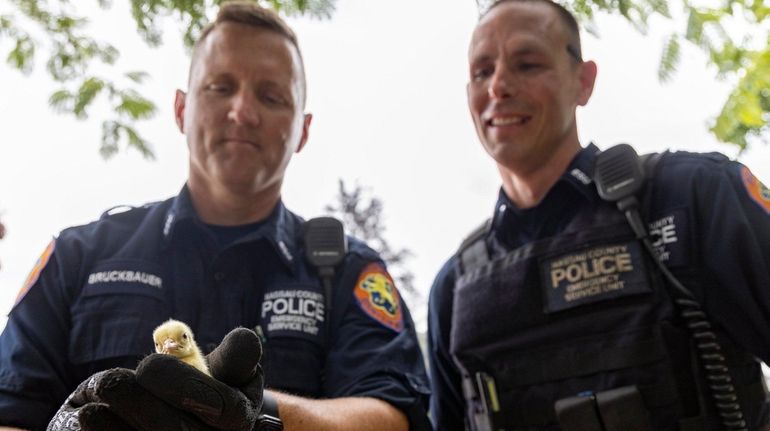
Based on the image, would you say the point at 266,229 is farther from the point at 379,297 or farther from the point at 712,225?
the point at 712,225

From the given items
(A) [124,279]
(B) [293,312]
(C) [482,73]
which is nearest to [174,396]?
(B) [293,312]

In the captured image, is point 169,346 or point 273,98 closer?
point 169,346

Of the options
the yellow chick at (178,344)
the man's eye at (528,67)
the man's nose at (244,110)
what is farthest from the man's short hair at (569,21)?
the yellow chick at (178,344)

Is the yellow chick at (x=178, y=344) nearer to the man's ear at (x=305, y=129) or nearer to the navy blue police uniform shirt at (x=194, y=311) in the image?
the navy blue police uniform shirt at (x=194, y=311)

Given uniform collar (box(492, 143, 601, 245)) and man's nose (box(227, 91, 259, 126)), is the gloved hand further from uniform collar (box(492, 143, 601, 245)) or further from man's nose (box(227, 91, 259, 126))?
uniform collar (box(492, 143, 601, 245))

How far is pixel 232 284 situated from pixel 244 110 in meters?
0.90

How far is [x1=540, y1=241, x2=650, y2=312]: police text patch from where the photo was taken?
3021 mm

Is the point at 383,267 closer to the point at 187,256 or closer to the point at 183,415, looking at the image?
the point at 187,256

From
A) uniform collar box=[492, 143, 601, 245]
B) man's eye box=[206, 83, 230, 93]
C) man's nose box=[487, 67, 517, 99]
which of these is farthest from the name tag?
man's nose box=[487, 67, 517, 99]

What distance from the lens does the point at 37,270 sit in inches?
124

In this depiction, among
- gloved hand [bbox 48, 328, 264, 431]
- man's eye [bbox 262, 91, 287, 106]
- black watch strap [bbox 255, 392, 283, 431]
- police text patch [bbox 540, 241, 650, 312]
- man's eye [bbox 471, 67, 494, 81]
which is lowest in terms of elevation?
black watch strap [bbox 255, 392, 283, 431]

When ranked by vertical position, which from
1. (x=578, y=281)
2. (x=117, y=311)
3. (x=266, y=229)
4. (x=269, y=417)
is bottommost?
(x=269, y=417)

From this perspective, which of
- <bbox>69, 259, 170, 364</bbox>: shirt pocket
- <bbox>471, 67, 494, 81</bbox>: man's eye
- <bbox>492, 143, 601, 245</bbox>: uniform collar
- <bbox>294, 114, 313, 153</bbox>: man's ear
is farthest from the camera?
<bbox>294, 114, 313, 153</bbox>: man's ear

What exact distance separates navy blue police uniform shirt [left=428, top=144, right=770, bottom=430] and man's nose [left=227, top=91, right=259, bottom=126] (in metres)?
1.58
